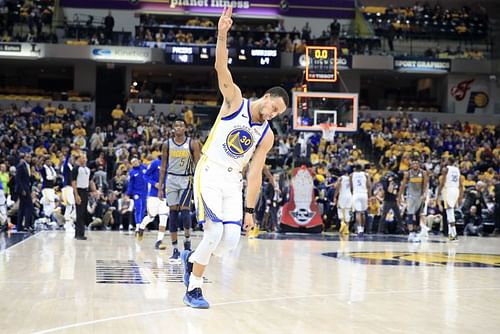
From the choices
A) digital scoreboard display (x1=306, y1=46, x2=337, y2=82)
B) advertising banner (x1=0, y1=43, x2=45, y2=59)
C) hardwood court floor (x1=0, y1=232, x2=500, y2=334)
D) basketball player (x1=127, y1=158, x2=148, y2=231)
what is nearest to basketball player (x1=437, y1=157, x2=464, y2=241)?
hardwood court floor (x1=0, y1=232, x2=500, y2=334)

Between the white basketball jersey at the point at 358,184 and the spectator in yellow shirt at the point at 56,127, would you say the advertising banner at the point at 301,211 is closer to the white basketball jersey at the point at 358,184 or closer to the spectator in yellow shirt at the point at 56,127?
the white basketball jersey at the point at 358,184

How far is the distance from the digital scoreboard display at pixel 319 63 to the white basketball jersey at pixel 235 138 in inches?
869

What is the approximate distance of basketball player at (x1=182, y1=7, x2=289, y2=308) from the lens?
681 centimetres

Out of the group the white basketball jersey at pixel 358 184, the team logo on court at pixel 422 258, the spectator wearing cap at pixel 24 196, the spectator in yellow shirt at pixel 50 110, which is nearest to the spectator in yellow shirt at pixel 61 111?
the spectator in yellow shirt at pixel 50 110

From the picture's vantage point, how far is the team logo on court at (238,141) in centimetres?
686

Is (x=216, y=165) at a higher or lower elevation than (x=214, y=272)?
higher

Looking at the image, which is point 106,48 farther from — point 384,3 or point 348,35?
point 384,3

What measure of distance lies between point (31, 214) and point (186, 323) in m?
13.6

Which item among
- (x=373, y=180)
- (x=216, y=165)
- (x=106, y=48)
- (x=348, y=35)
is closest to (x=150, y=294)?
(x=216, y=165)

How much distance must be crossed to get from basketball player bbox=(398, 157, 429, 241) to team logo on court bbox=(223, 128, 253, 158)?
12326 millimetres

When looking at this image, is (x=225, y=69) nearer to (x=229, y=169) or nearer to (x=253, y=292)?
→ (x=229, y=169)

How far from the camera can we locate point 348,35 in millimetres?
39219

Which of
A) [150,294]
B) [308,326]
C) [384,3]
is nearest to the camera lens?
[308,326]

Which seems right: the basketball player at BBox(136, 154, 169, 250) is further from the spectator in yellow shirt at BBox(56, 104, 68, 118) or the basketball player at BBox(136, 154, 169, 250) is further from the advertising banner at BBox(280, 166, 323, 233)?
the spectator in yellow shirt at BBox(56, 104, 68, 118)
